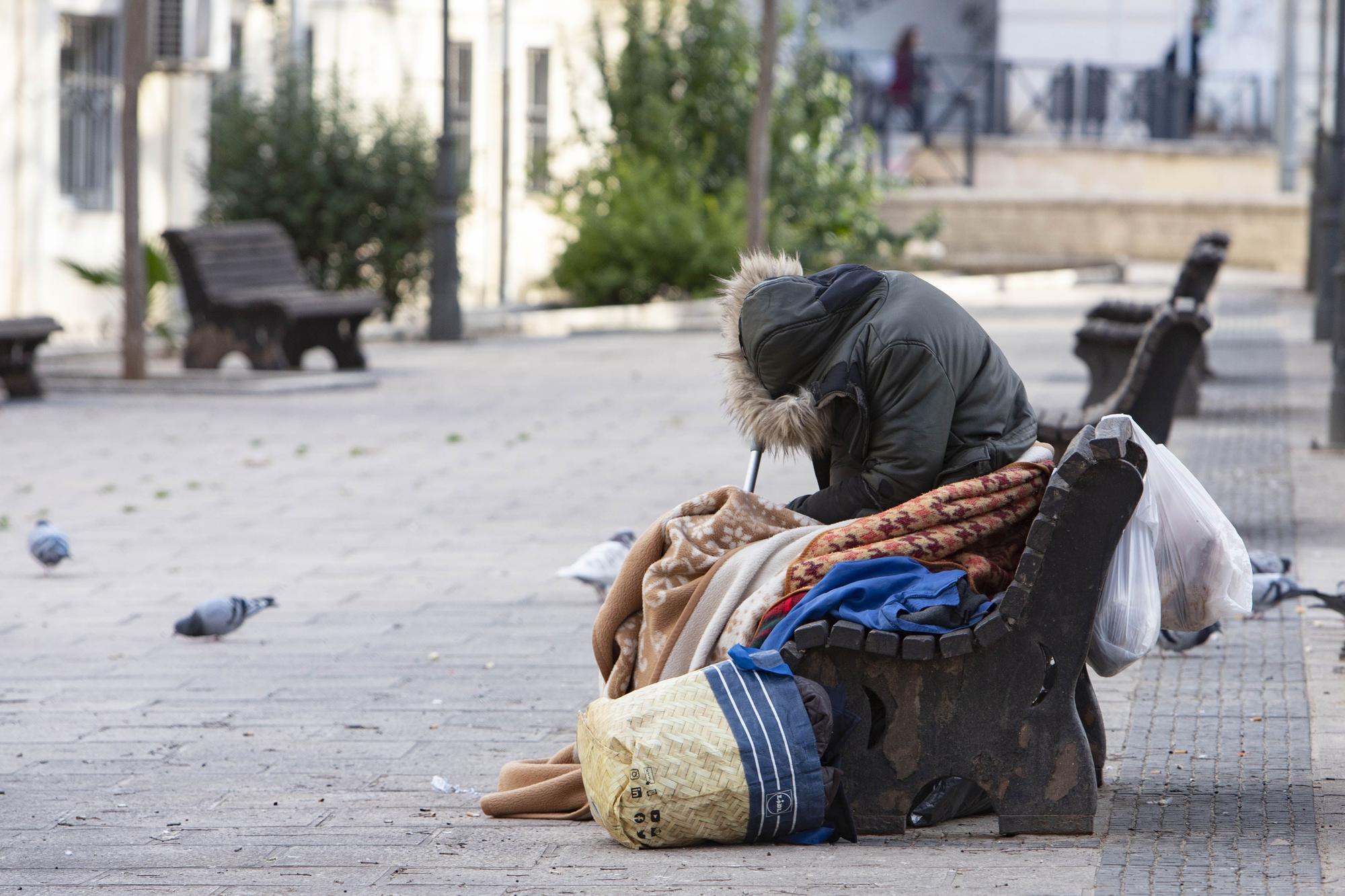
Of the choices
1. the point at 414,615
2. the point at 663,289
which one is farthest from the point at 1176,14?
the point at 414,615

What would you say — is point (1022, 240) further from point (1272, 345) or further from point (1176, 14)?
point (1272, 345)

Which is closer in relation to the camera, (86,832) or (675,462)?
(86,832)

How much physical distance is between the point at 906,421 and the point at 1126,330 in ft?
24.4

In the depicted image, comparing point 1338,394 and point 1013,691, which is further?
point 1338,394

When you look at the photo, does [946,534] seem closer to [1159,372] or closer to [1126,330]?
[1159,372]

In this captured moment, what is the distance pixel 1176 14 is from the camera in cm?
3691

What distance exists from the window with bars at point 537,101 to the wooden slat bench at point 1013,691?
21.5 metres

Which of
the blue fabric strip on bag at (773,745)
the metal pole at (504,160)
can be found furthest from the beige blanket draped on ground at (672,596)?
the metal pole at (504,160)

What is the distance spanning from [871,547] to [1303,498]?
557 centimetres

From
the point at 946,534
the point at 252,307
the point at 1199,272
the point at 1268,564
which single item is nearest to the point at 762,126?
the point at 252,307

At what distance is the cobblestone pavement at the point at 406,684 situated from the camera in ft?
13.7

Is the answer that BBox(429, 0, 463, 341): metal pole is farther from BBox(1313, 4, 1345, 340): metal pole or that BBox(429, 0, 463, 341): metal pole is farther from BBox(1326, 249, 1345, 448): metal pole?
BBox(1326, 249, 1345, 448): metal pole

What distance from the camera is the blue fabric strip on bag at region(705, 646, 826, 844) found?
164 inches

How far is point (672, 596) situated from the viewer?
460cm
